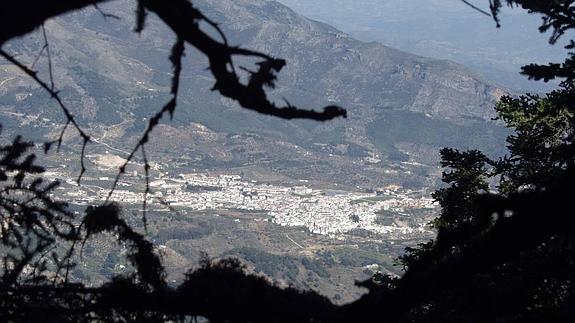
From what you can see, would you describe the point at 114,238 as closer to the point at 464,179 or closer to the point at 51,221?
the point at 51,221

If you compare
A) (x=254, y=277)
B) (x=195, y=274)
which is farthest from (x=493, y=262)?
(x=195, y=274)

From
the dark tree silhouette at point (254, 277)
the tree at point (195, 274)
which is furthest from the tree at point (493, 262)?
the tree at point (195, 274)

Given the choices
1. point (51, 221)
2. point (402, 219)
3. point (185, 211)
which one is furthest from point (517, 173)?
point (402, 219)

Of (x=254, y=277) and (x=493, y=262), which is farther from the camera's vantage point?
(x=254, y=277)

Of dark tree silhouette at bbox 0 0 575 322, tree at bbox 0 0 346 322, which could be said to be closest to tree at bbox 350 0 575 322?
dark tree silhouette at bbox 0 0 575 322

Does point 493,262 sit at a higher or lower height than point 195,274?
higher

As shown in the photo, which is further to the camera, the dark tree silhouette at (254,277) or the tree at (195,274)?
the tree at (195,274)

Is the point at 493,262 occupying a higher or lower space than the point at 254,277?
higher

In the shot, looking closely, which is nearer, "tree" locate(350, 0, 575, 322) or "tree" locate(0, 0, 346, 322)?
"tree" locate(350, 0, 575, 322)

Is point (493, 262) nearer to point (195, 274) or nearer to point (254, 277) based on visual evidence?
point (254, 277)

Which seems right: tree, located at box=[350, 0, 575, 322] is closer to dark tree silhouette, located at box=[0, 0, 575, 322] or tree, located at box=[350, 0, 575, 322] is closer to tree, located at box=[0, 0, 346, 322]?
dark tree silhouette, located at box=[0, 0, 575, 322]

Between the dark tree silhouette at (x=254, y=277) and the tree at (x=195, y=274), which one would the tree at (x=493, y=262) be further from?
the tree at (x=195, y=274)
